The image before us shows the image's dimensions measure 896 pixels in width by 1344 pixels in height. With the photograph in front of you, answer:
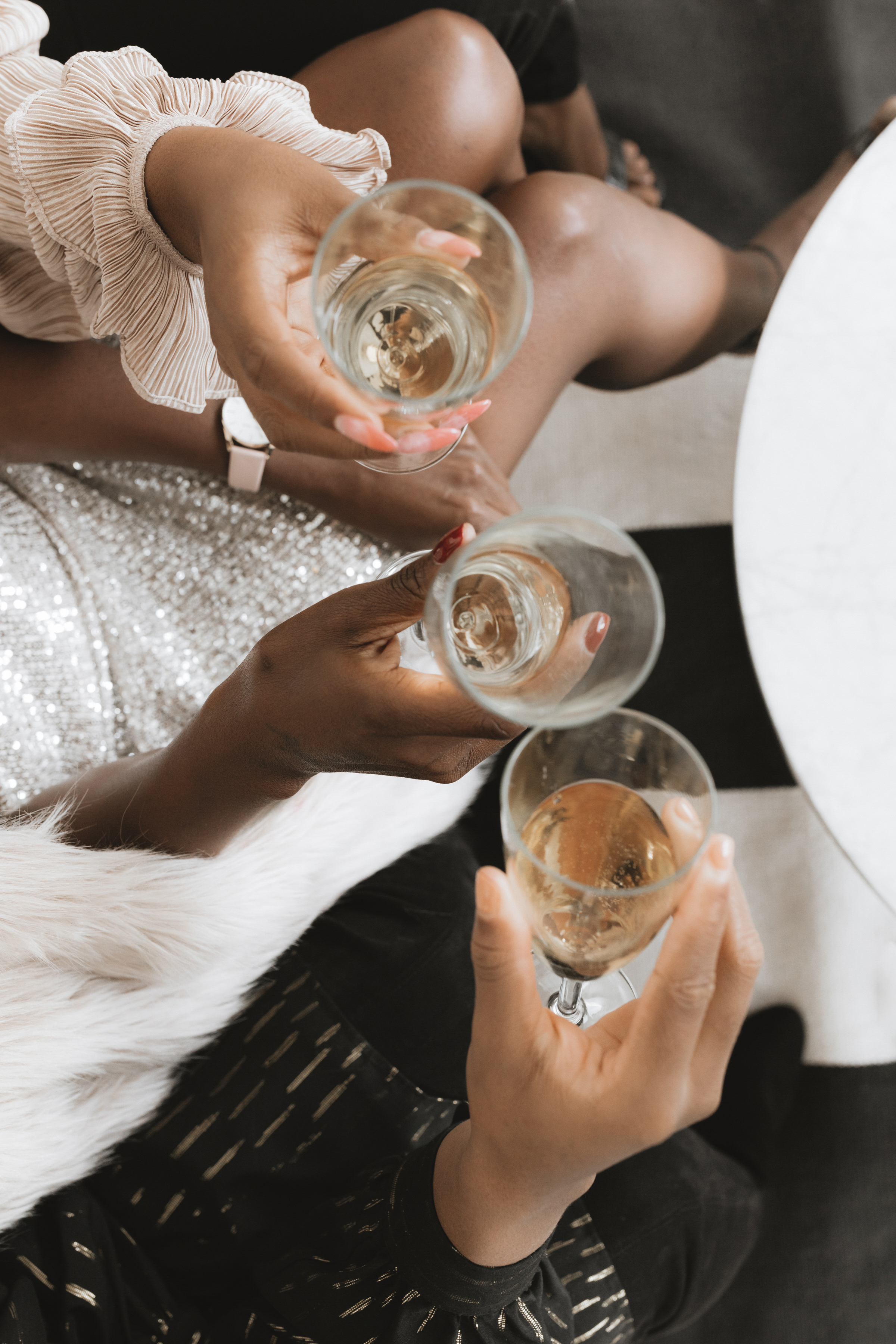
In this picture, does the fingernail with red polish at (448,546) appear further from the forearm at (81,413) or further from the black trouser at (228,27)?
the black trouser at (228,27)

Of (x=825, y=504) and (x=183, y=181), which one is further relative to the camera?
(x=825, y=504)

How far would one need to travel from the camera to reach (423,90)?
3.67 feet

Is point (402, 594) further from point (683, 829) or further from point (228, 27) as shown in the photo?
point (228, 27)

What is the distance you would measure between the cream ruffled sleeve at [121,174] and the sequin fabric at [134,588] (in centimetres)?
20

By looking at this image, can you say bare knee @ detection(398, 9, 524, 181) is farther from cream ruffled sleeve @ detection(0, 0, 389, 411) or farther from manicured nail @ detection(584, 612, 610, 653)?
manicured nail @ detection(584, 612, 610, 653)

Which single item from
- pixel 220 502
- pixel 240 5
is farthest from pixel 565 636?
pixel 240 5

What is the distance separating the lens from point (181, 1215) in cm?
104

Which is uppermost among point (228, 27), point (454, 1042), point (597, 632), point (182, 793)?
point (228, 27)

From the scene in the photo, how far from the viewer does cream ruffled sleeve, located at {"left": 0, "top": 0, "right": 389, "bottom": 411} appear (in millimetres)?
858

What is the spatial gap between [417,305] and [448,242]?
0.07 meters

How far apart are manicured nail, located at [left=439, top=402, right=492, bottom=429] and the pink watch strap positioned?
1.18ft

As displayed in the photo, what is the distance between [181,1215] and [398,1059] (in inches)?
11.1

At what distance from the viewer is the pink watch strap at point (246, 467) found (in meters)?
1.08

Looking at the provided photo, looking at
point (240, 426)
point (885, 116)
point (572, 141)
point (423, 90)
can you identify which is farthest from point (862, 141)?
point (240, 426)
